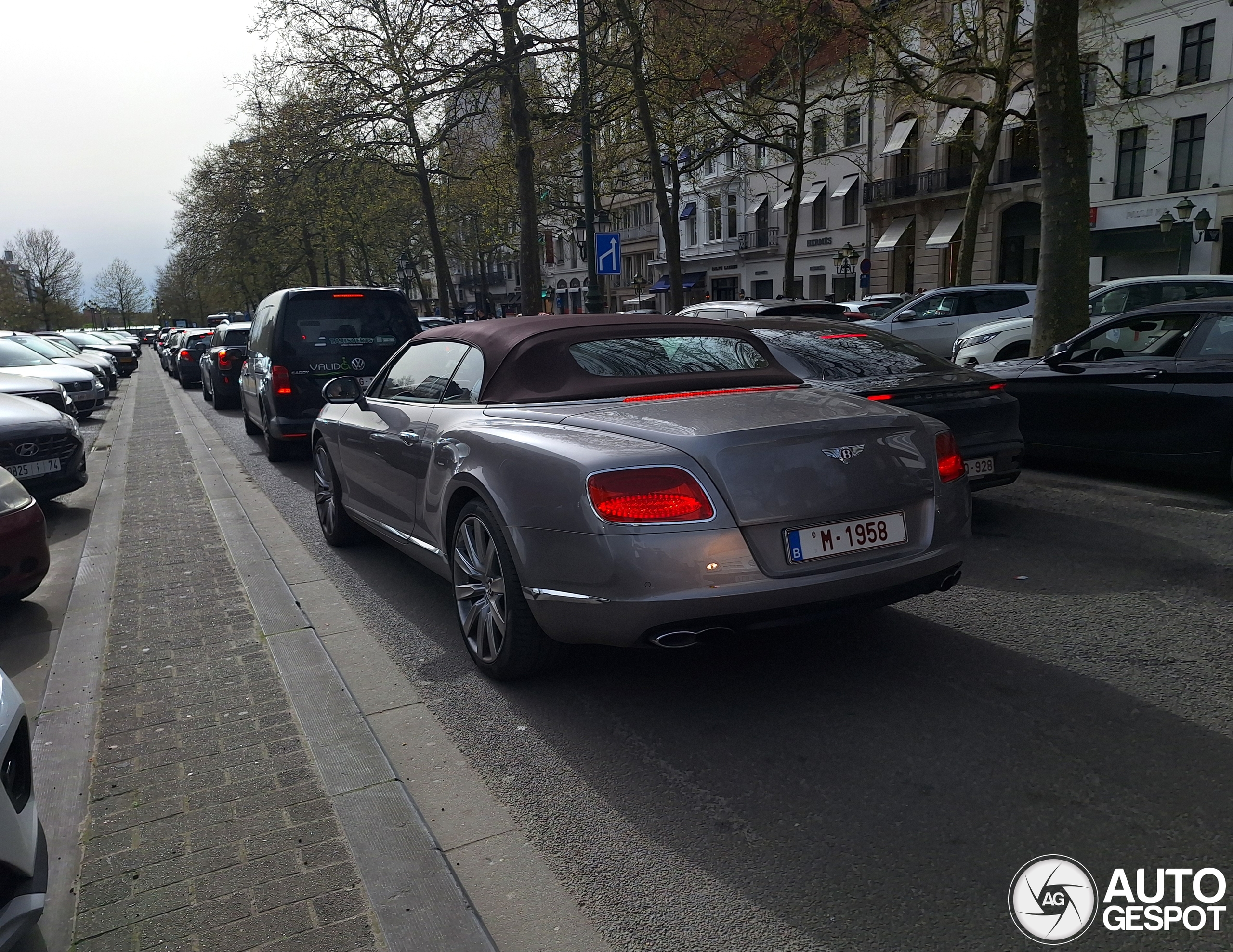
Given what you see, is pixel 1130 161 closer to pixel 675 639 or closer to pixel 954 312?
pixel 954 312

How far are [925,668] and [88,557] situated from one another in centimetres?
572

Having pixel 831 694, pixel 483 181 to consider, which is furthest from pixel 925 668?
pixel 483 181

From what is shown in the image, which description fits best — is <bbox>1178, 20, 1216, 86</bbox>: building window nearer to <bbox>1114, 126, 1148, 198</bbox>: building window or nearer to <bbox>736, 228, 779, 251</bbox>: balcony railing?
<bbox>1114, 126, 1148, 198</bbox>: building window

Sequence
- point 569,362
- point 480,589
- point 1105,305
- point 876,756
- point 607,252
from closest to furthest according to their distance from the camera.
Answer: point 876,756, point 480,589, point 569,362, point 1105,305, point 607,252

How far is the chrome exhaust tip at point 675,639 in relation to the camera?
137 inches

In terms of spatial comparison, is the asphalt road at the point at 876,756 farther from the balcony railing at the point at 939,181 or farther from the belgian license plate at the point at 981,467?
the balcony railing at the point at 939,181

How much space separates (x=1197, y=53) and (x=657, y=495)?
35338mm

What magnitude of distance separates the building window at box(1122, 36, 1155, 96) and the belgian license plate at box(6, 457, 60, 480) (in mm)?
33905

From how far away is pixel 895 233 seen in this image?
43.0m

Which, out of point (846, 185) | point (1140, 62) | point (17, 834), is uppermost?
point (1140, 62)

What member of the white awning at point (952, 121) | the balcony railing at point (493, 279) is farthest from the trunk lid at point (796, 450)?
the balcony railing at point (493, 279)

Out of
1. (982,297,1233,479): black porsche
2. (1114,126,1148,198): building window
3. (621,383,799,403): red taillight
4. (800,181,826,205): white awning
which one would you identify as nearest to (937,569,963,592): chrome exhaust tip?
(621,383,799,403): red taillight

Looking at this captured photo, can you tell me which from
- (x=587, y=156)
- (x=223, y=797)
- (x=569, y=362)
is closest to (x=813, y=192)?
(x=587, y=156)

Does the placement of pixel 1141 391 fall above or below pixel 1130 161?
below
